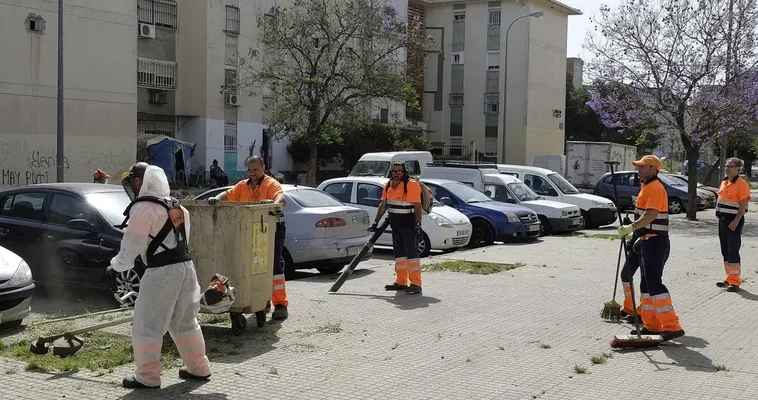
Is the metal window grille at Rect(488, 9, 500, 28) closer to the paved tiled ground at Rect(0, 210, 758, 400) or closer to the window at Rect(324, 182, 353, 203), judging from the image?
the window at Rect(324, 182, 353, 203)

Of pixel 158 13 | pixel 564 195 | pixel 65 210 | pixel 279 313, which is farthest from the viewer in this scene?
pixel 158 13

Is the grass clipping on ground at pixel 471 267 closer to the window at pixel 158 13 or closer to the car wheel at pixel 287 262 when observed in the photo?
the car wheel at pixel 287 262

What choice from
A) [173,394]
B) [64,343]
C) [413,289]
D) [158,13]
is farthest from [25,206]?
[158,13]

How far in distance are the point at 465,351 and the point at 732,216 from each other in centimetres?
601

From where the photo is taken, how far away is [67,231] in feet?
32.6

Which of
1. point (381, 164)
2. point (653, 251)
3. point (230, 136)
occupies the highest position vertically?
point (230, 136)

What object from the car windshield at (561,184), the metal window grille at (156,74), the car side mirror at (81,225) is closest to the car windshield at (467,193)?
the car windshield at (561,184)

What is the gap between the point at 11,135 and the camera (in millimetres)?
28469

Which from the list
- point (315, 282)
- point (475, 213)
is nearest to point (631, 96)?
point (475, 213)

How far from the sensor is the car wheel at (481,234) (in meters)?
18.0

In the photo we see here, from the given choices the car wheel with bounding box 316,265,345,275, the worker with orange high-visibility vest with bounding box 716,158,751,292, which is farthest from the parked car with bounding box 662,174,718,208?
the car wheel with bounding box 316,265,345,275

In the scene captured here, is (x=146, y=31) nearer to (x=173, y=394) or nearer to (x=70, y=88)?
(x=70, y=88)

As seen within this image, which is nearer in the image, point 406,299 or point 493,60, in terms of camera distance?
point 406,299

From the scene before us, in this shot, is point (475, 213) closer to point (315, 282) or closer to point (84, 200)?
point (315, 282)
